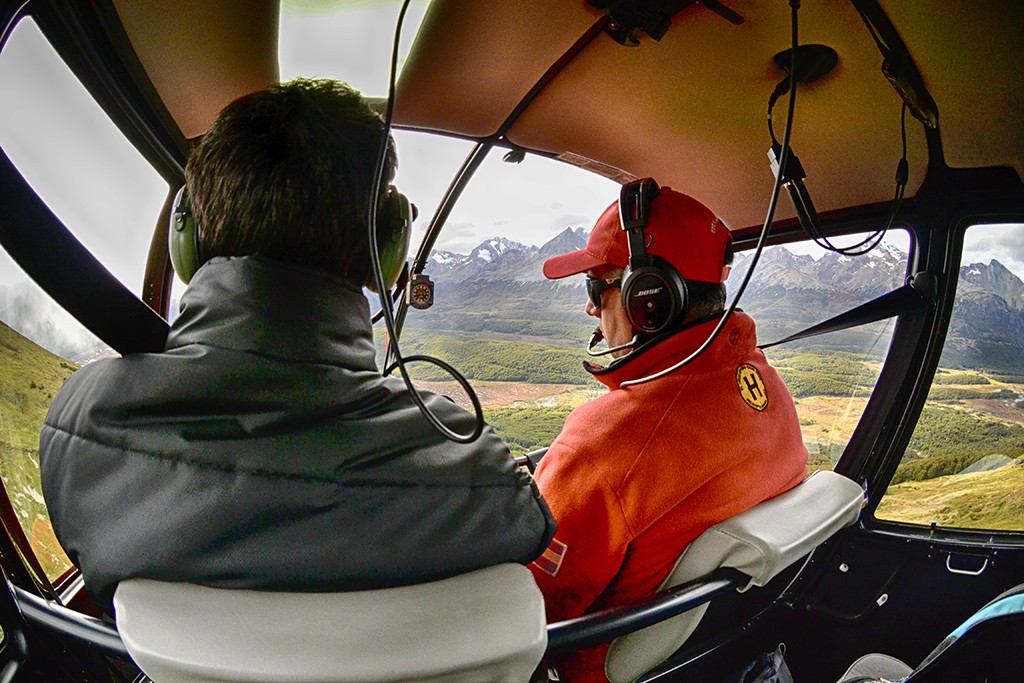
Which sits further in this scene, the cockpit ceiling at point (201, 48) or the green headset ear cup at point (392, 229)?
the cockpit ceiling at point (201, 48)

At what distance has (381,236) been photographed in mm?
940

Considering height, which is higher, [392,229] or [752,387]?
[392,229]

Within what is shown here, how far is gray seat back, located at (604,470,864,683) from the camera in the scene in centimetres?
111

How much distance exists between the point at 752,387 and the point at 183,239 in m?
1.20

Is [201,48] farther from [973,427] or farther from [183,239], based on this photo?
[973,427]

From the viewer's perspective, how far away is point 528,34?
170 cm

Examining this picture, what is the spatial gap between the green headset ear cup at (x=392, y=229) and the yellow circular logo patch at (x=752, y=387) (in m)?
0.85

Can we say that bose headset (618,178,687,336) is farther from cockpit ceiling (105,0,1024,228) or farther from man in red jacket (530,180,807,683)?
cockpit ceiling (105,0,1024,228)

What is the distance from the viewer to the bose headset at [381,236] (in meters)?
0.87

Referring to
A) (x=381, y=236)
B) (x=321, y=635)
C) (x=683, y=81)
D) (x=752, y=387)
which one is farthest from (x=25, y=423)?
(x=683, y=81)

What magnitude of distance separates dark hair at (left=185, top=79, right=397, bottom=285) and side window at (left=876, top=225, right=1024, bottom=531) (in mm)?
2091

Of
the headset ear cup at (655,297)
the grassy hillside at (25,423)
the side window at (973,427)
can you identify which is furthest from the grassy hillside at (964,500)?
the grassy hillside at (25,423)

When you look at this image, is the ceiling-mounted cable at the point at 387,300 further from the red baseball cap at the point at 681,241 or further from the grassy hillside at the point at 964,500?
the grassy hillside at the point at 964,500

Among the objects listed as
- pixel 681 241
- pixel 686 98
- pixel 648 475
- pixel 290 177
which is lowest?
pixel 648 475
